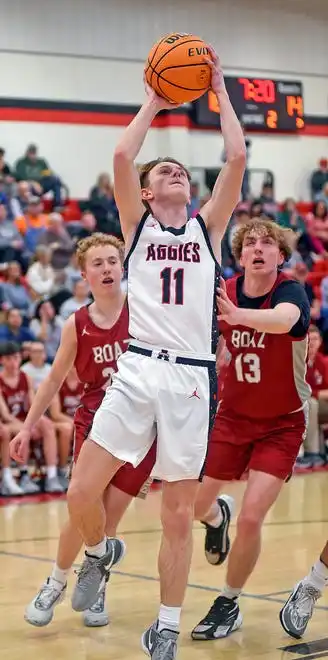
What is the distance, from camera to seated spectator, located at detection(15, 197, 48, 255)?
14.9 meters

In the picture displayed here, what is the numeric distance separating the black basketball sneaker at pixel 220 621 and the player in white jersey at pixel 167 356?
23.0 inches

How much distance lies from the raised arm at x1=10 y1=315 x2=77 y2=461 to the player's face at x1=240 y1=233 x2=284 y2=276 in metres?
0.96

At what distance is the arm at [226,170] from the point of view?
446cm

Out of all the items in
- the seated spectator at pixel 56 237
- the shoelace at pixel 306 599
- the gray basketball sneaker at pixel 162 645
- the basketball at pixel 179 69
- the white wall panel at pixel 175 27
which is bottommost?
the shoelace at pixel 306 599

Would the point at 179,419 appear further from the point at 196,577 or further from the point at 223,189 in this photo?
the point at 196,577

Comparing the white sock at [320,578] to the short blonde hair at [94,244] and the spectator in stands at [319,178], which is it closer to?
the short blonde hair at [94,244]

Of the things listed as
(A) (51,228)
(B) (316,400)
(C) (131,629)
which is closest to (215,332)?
(C) (131,629)

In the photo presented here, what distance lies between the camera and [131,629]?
5.11m

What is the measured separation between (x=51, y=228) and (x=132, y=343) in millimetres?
10665

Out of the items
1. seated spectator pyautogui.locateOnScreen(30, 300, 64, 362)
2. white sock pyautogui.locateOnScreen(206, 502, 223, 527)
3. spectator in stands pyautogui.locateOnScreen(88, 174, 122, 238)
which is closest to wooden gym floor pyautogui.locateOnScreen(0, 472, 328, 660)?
white sock pyautogui.locateOnScreen(206, 502, 223, 527)

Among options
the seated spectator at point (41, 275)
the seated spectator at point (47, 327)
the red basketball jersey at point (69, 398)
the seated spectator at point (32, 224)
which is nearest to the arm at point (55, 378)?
the red basketball jersey at point (69, 398)

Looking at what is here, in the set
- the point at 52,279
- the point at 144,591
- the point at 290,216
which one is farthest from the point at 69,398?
the point at 290,216

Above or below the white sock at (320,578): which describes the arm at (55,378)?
above

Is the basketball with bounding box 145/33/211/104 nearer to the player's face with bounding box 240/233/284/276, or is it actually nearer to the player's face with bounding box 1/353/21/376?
the player's face with bounding box 240/233/284/276
